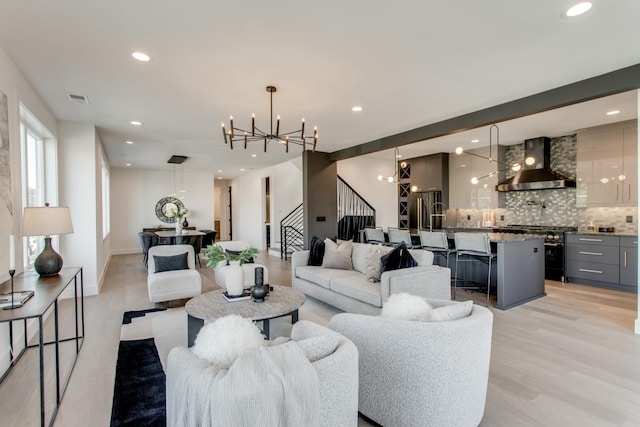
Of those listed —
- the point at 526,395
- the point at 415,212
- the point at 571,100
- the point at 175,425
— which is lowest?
the point at 526,395

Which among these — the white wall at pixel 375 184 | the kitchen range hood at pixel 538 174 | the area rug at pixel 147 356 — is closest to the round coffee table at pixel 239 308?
the area rug at pixel 147 356

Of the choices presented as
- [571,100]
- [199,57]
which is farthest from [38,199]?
[571,100]

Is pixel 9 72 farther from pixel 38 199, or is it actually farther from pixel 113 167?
pixel 113 167

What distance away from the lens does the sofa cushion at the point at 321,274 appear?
13.8ft

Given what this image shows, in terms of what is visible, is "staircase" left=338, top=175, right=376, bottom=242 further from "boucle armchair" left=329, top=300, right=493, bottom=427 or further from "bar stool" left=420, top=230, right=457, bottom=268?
"boucle armchair" left=329, top=300, right=493, bottom=427

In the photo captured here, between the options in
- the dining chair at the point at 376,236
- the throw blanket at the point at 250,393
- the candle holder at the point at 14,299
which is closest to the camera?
the throw blanket at the point at 250,393

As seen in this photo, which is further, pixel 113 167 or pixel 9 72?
pixel 113 167

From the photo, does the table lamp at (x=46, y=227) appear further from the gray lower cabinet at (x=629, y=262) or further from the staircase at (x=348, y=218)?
the gray lower cabinet at (x=629, y=262)

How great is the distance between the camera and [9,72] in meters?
2.90

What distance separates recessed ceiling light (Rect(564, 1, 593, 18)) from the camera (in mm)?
Answer: 2191

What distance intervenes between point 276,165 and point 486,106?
6636mm

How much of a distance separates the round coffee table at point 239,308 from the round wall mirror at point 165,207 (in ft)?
27.3

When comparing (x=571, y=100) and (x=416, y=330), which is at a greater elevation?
(x=571, y=100)

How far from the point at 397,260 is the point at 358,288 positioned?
0.55 m
